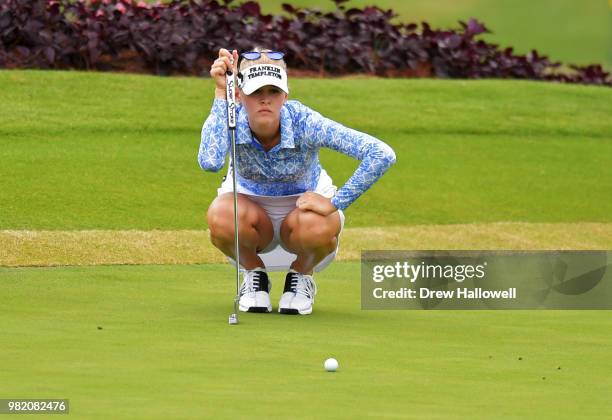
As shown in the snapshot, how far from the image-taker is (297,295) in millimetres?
8953

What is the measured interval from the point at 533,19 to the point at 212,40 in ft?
58.1

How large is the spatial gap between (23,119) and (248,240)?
25.2 ft

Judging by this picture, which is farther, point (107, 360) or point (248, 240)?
point (248, 240)

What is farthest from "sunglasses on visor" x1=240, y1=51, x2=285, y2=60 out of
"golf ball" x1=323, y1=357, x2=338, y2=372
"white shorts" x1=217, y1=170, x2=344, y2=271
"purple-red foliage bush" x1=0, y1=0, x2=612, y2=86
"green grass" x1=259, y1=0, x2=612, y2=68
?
"green grass" x1=259, y1=0, x2=612, y2=68

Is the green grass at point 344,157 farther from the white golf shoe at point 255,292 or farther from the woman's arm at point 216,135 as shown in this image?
the woman's arm at point 216,135

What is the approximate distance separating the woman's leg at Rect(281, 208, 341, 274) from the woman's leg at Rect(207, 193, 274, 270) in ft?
0.45

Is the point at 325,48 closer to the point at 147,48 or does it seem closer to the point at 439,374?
the point at 147,48

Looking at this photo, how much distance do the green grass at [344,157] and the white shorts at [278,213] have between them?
3831mm

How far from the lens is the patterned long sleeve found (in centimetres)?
866

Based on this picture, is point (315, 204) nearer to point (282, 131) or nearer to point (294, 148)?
point (294, 148)

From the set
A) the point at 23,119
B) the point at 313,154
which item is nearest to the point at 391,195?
the point at 23,119

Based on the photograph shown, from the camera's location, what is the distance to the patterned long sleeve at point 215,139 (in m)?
8.66

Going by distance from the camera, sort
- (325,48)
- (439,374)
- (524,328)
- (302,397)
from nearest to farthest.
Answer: (302,397) < (439,374) < (524,328) < (325,48)

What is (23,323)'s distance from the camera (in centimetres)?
791
